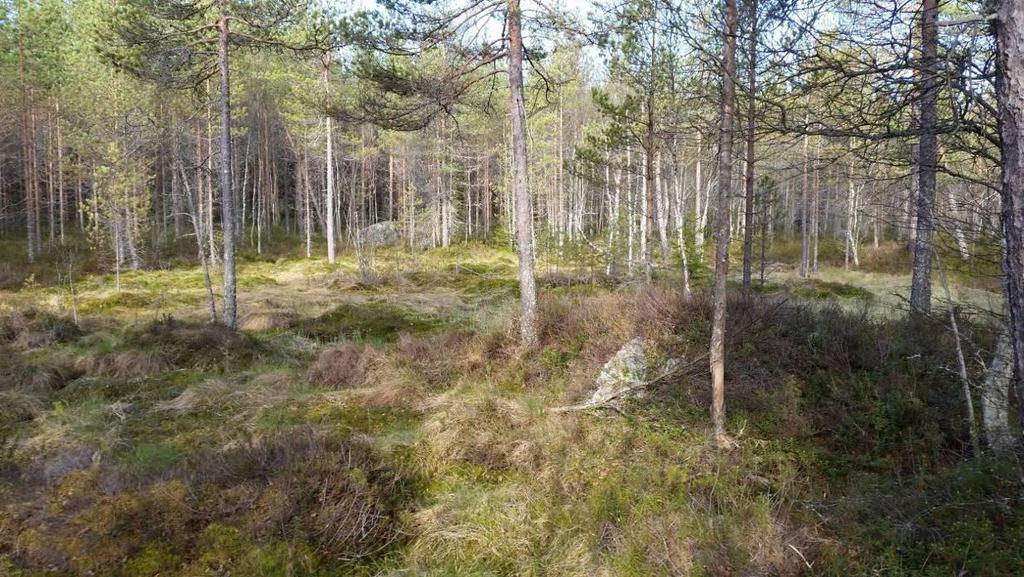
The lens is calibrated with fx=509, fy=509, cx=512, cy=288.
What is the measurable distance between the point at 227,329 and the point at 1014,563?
1119 centimetres

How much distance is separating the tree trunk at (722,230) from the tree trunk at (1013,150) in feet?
6.46

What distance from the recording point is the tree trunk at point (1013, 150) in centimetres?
262

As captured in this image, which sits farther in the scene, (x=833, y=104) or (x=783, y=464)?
(x=783, y=464)

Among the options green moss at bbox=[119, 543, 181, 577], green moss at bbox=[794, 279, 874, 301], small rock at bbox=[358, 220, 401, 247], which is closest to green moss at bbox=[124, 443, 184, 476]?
green moss at bbox=[119, 543, 181, 577]

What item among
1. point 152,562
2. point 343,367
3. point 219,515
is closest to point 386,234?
point 343,367

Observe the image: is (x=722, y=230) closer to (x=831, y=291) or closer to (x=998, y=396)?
(x=998, y=396)

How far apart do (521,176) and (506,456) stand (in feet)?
15.1

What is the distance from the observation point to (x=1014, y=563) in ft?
9.94

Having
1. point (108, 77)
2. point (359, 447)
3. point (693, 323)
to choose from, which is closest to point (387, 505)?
point (359, 447)

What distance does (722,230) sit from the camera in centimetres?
507

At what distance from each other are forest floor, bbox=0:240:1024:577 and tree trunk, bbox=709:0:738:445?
19.4 inches

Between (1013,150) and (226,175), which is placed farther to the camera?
(226,175)

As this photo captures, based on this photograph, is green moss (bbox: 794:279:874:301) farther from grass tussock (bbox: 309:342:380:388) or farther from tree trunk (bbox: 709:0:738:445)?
grass tussock (bbox: 309:342:380:388)

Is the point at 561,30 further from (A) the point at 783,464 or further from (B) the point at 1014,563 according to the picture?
(B) the point at 1014,563
